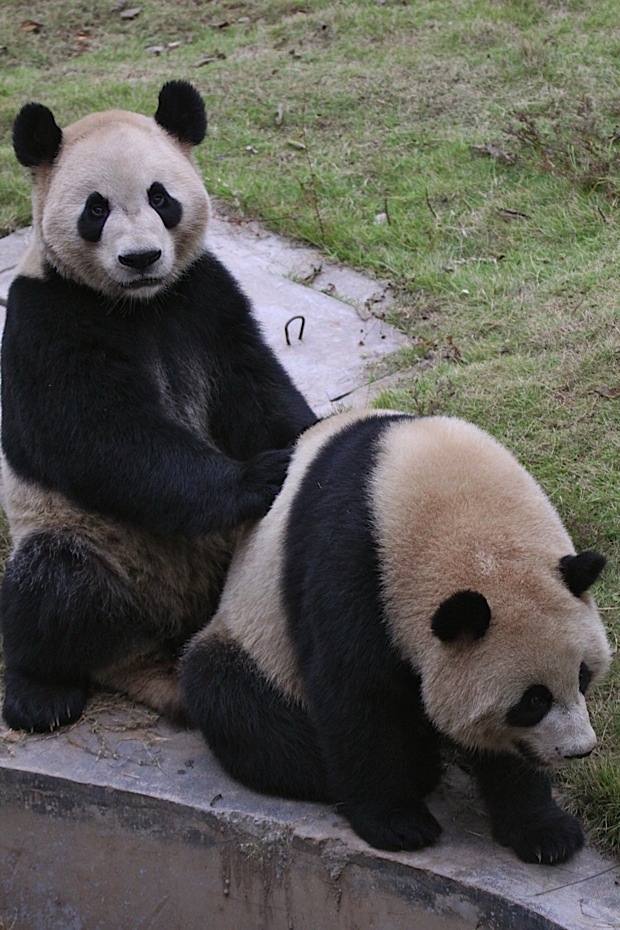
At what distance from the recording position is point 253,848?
3.73 meters

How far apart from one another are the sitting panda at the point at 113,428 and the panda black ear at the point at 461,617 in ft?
3.48

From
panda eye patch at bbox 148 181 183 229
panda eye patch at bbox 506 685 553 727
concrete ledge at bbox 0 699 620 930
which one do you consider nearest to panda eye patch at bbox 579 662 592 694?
panda eye patch at bbox 506 685 553 727

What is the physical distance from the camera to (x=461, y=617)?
304 cm

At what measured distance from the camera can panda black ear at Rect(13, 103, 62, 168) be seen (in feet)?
A: 13.7

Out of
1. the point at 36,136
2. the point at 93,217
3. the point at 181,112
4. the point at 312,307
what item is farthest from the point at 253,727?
the point at 312,307

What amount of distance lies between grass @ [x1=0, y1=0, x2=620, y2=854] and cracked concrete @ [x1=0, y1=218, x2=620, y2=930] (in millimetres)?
401

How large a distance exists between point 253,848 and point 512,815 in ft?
2.64

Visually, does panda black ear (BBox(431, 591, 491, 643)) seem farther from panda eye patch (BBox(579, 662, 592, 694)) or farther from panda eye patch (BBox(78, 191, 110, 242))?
panda eye patch (BBox(78, 191, 110, 242))

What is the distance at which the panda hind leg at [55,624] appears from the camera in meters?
4.11

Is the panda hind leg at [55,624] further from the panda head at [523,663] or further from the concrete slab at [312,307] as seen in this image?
the concrete slab at [312,307]

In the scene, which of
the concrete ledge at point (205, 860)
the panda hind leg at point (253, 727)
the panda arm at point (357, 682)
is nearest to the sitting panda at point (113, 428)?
the concrete ledge at point (205, 860)

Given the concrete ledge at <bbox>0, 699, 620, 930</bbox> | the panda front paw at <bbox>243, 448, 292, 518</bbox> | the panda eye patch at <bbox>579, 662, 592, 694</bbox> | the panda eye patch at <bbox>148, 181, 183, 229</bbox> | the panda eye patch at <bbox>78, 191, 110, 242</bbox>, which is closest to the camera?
the panda eye patch at <bbox>579, 662, 592, 694</bbox>

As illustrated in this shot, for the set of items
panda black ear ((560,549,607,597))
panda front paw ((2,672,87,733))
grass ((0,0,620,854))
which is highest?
panda black ear ((560,549,607,597))

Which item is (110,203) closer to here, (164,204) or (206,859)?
(164,204)
